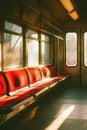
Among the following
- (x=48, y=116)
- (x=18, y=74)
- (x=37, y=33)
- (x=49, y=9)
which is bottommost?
(x=48, y=116)

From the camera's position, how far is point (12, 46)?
20.0 ft

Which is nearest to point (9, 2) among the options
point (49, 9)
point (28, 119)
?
point (28, 119)

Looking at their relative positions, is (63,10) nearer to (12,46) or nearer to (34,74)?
(34,74)

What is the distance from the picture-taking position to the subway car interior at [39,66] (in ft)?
16.6

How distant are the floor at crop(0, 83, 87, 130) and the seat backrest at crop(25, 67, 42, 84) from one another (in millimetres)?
590

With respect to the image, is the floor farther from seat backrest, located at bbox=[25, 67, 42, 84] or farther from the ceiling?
the ceiling

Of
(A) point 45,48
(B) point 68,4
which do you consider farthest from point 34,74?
(A) point 45,48

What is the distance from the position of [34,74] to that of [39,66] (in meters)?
1.04

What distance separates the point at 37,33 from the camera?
8375 mm

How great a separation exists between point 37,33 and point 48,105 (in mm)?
2355

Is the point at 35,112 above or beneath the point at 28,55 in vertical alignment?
beneath

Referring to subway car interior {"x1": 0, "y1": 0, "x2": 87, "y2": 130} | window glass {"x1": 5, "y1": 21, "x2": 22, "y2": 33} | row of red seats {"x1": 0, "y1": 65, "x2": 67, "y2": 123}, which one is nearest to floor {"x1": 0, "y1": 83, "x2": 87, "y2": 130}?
subway car interior {"x1": 0, "y1": 0, "x2": 87, "y2": 130}

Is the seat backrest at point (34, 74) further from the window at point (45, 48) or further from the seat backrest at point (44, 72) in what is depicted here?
the window at point (45, 48)

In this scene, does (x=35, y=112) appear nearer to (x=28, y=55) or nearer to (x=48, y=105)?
(x=48, y=105)
